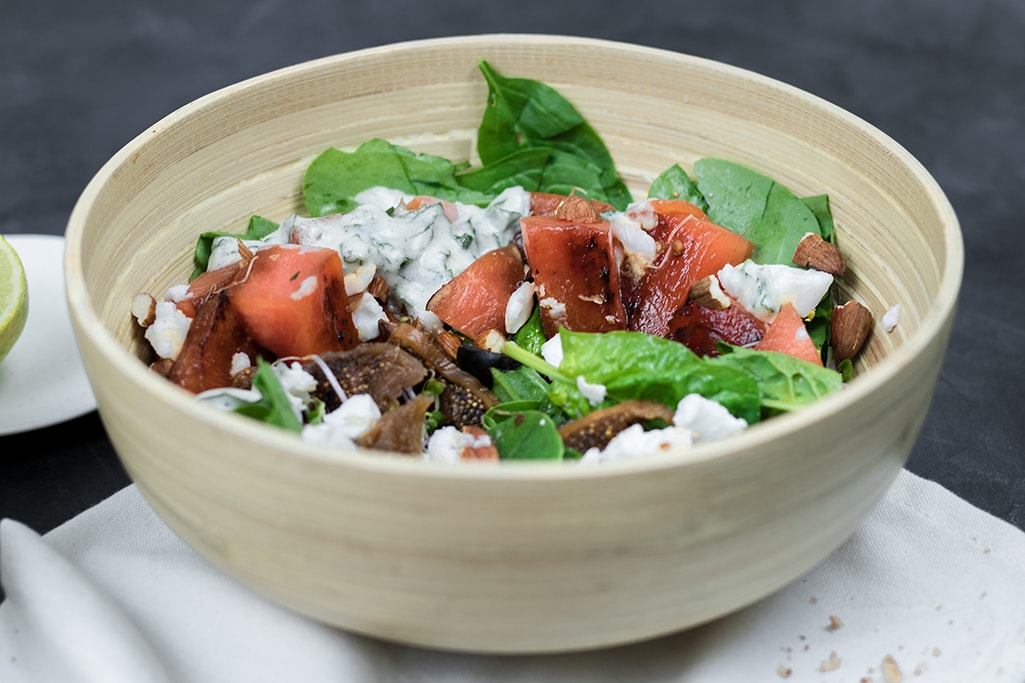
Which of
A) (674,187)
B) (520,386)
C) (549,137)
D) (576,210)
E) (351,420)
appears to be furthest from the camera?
(549,137)

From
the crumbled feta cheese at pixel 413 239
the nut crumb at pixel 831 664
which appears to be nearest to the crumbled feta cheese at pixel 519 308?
the crumbled feta cheese at pixel 413 239

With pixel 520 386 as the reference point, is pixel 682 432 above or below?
above

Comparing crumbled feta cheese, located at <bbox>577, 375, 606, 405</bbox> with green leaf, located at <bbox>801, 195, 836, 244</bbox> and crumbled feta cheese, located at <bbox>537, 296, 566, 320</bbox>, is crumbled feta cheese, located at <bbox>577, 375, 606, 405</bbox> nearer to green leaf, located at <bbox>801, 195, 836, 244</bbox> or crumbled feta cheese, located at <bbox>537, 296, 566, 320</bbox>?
crumbled feta cheese, located at <bbox>537, 296, 566, 320</bbox>

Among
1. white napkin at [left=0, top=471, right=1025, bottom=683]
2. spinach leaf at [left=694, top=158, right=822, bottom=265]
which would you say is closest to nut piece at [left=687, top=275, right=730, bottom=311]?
spinach leaf at [left=694, top=158, right=822, bottom=265]

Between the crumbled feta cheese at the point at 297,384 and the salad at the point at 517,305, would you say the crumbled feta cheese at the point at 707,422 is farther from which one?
the crumbled feta cheese at the point at 297,384

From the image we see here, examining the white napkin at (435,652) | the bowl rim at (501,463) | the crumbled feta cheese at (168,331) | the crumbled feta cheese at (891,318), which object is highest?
the bowl rim at (501,463)

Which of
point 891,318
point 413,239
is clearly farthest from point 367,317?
point 891,318

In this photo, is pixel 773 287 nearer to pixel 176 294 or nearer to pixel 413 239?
pixel 413 239

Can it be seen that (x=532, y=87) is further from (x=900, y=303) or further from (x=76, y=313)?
(x=76, y=313)
